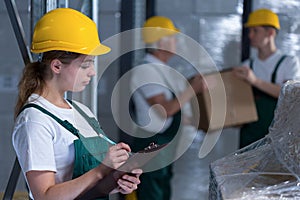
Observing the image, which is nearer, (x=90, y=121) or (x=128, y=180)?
(x=128, y=180)

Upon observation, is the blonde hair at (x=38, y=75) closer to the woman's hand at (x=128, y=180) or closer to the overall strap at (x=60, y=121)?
the overall strap at (x=60, y=121)

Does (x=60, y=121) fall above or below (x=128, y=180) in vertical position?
above

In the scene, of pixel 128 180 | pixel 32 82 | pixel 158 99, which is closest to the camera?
pixel 128 180

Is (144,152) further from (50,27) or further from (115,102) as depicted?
(115,102)

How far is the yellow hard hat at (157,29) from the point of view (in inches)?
165

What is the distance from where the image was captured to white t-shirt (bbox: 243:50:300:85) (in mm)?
4011

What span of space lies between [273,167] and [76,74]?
0.74 metres

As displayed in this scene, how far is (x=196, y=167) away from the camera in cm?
465

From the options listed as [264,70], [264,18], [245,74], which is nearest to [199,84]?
[245,74]

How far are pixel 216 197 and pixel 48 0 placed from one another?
50.5 inches

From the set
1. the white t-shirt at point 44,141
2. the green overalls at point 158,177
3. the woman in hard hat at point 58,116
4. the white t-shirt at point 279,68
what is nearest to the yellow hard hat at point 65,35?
the woman in hard hat at point 58,116

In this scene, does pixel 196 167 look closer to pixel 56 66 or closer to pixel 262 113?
pixel 262 113

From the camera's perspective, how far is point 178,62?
459 centimetres

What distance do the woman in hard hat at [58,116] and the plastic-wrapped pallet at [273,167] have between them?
317mm
